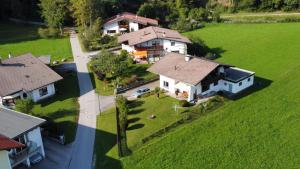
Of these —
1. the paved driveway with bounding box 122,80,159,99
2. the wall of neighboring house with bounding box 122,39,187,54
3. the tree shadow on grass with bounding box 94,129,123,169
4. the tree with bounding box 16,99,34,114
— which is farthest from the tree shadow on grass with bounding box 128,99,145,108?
the wall of neighboring house with bounding box 122,39,187,54

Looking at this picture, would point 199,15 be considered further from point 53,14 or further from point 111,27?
point 53,14

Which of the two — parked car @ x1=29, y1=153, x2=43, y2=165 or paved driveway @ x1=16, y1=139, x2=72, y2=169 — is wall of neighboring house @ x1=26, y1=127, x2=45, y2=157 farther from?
paved driveway @ x1=16, y1=139, x2=72, y2=169

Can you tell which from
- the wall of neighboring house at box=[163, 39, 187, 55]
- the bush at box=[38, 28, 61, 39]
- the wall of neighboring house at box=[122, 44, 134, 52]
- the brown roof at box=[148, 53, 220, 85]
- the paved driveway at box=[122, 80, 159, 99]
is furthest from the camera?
the bush at box=[38, 28, 61, 39]

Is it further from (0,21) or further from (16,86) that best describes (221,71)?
(0,21)

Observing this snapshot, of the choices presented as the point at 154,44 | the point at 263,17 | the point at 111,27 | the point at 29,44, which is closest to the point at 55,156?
the point at 154,44

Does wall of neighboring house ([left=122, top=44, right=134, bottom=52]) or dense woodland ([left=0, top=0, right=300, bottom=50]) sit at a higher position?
dense woodland ([left=0, top=0, right=300, bottom=50])

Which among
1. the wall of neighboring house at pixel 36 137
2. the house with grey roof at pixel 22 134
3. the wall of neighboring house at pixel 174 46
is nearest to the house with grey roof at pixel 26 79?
the house with grey roof at pixel 22 134

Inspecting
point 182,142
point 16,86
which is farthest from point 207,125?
point 16,86
